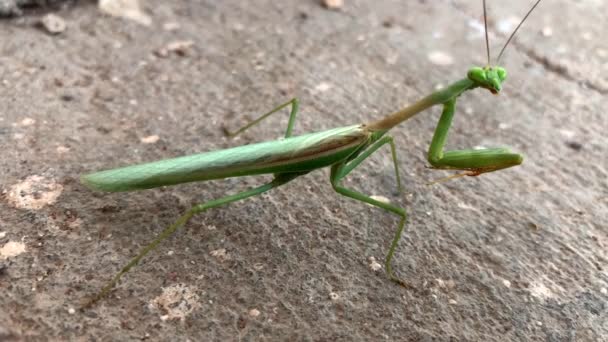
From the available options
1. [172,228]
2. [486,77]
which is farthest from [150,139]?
[486,77]

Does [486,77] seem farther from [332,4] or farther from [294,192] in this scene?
[332,4]

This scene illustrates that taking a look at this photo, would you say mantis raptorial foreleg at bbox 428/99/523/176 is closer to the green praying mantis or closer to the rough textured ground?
the green praying mantis

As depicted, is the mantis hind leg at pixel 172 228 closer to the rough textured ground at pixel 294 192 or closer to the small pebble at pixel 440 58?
the rough textured ground at pixel 294 192

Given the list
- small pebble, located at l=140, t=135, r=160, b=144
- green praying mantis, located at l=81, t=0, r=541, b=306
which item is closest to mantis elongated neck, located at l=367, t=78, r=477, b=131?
green praying mantis, located at l=81, t=0, r=541, b=306

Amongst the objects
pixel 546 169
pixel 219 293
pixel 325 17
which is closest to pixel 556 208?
pixel 546 169

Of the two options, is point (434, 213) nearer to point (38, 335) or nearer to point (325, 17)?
point (38, 335)

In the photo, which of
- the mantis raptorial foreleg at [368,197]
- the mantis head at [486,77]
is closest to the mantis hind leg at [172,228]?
the mantis raptorial foreleg at [368,197]
